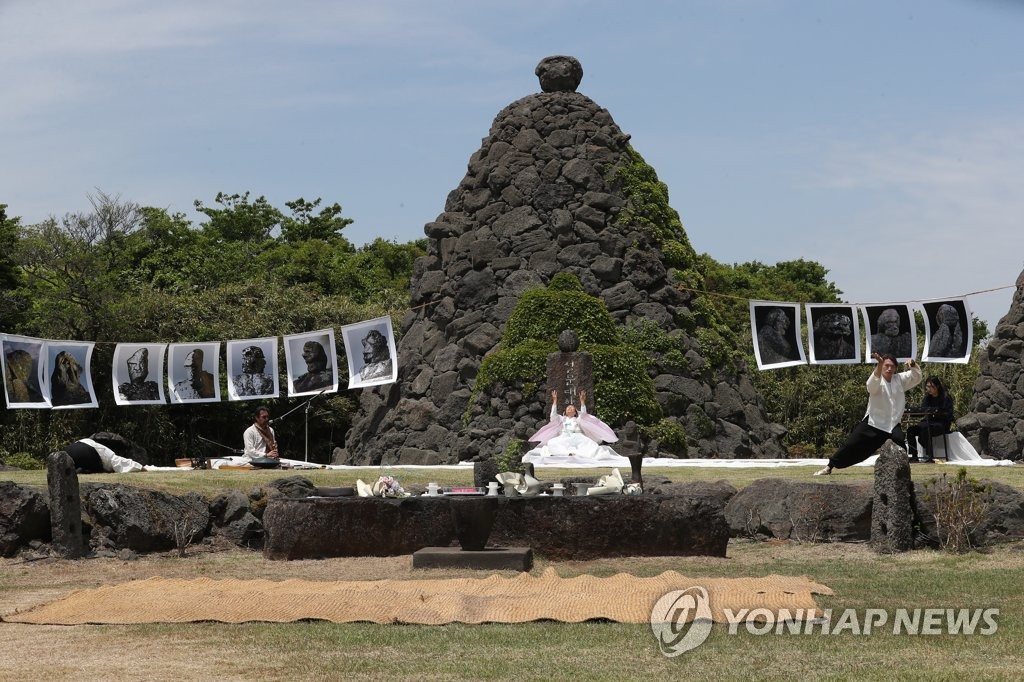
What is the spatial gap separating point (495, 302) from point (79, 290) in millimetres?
9084

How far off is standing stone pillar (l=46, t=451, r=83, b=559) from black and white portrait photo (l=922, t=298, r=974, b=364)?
14612 millimetres

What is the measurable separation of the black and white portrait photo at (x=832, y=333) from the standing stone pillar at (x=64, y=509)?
13.8 metres

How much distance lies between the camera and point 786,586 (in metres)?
8.80

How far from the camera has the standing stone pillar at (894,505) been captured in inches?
434

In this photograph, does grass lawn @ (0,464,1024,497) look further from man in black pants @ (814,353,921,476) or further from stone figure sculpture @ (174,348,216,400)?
stone figure sculpture @ (174,348,216,400)

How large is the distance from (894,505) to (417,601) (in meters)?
4.50

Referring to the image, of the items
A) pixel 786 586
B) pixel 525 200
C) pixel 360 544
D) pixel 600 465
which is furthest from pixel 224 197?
pixel 786 586

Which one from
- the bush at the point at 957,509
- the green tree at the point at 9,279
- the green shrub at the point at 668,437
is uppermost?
the green tree at the point at 9,279

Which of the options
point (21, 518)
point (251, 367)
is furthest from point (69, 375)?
point (21, 518)

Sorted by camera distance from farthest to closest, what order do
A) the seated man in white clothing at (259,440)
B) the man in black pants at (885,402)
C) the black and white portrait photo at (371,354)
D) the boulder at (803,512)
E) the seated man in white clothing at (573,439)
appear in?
the black and white portrait photo at (371,354) < the seated man in white clothing at (573,439) < the seated man in white clothing at (259,440) < the man in black pants at (885,402) < the boulder at (803,512)

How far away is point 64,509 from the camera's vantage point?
39.8ft

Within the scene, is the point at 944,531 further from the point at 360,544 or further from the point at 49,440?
the point at 49,440

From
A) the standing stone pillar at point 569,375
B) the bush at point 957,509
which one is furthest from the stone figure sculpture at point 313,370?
the bush at point 957,509
